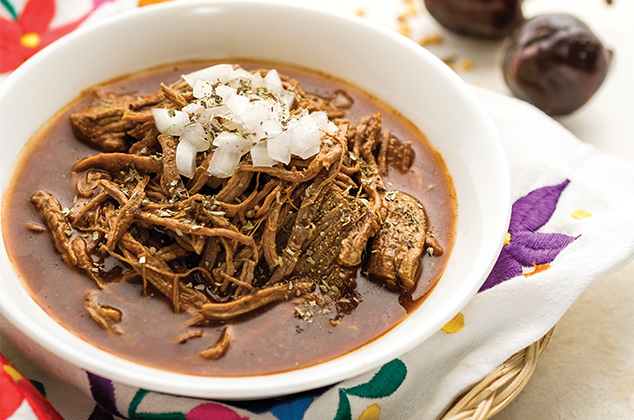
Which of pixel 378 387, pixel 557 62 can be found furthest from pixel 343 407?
pixel 557 62

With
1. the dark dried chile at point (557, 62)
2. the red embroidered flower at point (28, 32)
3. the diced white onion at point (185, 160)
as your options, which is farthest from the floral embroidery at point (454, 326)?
the red embroidered flower at point (28, 32)

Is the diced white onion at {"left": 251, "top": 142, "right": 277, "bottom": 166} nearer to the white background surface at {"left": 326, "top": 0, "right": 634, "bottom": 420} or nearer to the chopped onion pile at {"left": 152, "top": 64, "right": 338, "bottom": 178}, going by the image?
the chopped onion pile at {"left": 152, "top": 64, "right": 338, "bottom": 178}

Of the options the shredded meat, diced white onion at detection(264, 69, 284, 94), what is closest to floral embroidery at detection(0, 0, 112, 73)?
the shredded meat

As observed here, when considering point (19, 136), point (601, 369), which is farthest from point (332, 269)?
point (19, 136)

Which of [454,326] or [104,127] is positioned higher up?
[104,127]

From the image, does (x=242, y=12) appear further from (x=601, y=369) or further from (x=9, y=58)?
(x=601, y=369)

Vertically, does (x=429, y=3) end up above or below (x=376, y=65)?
below

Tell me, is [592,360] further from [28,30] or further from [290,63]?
[28,30]
